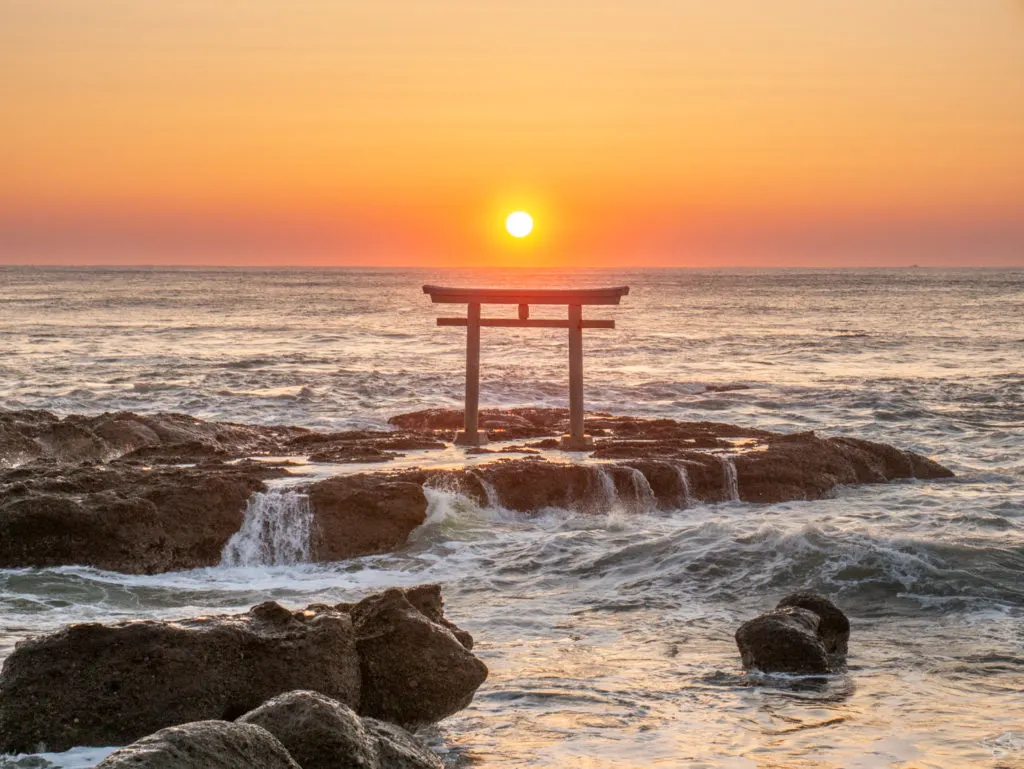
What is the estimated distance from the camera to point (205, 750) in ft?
17.8

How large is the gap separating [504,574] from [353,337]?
1522 inches

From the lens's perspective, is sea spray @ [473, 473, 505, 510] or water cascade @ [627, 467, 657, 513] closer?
sea spray @ [473, 473, 505, 510]

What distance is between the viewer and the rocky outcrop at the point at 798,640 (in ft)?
29.7

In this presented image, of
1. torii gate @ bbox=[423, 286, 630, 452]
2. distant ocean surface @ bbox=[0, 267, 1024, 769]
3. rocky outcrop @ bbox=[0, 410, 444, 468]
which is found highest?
torii gate @ bbox=[423, 286, 630, 452]

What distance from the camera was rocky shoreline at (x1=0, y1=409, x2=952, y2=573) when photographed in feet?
40.7

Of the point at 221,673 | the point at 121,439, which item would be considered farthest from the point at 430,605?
the point at 121,439

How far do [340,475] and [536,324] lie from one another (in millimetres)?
6000

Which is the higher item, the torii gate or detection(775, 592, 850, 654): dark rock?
the torii gate

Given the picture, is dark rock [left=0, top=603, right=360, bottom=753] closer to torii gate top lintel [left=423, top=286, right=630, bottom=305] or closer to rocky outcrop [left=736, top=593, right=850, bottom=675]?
rocky outcrop [left=736, top=593, right=850, bottom=675]

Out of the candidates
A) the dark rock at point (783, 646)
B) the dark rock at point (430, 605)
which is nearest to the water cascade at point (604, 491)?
the dark rock at point (783, 646)

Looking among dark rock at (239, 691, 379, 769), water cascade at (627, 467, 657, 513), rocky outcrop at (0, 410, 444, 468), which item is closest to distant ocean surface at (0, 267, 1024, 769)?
water cascade at (627, 467, 657, 513)

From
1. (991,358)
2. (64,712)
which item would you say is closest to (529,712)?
(64,712)

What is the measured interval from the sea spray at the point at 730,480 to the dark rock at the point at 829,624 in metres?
6.06

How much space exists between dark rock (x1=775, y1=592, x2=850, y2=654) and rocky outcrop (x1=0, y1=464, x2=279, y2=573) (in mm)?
6259
